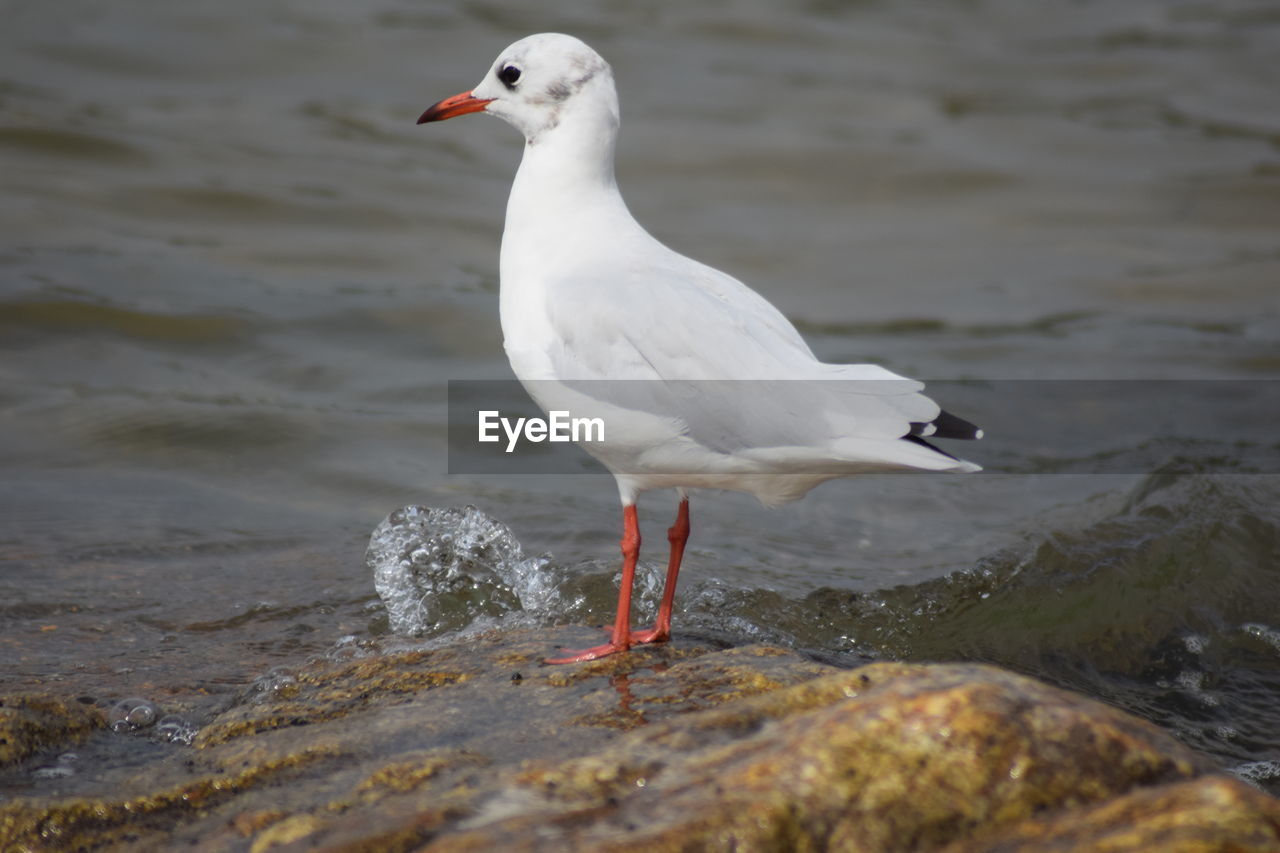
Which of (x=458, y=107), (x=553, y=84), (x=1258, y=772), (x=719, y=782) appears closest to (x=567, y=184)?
(x=553, y=84)

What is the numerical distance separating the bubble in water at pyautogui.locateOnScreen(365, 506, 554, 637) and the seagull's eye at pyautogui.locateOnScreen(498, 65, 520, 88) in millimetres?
1965

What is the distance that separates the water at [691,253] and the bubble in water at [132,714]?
8cm

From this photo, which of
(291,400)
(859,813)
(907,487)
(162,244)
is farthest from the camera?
(162,244)

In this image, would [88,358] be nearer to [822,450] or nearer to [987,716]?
[822,450]

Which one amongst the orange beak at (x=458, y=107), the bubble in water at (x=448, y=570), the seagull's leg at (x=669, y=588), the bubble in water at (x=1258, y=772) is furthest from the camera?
the bubble in water at (x=448, y=570)

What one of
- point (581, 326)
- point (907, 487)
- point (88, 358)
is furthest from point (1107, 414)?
point (88, 358)

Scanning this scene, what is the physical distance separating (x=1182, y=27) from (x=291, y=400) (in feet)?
40.3

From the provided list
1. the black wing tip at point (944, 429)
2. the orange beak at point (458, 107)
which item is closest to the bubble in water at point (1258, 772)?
the black wing tip at point (944, 429)

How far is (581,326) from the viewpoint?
418 cm

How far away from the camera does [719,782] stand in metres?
2.48

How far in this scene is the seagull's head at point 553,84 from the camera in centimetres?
461

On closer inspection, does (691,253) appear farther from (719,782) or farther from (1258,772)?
(719,782)

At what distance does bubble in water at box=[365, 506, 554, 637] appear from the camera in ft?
17.3

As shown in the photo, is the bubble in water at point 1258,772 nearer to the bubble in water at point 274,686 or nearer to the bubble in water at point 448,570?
the bubble in water at point 448,570
